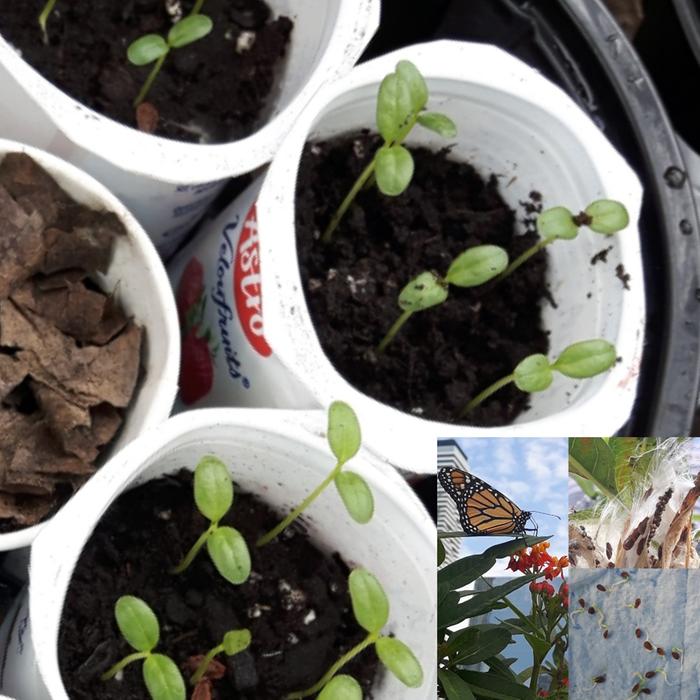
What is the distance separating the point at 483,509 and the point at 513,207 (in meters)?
0.55

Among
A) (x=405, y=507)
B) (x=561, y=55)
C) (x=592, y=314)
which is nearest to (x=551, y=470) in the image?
(x=405, y=507)

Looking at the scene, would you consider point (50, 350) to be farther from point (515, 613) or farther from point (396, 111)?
point (515, 613)

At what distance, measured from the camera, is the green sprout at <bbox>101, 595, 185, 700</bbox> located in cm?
63

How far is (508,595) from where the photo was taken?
1.40 feet

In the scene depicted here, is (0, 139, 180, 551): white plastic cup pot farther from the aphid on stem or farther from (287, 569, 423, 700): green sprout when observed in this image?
the aphid on stem

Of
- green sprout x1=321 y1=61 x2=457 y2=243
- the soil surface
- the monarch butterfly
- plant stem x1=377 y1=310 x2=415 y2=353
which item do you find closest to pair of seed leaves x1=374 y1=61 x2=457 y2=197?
green sprout x1=321 y1=61 x2=457 y2=243

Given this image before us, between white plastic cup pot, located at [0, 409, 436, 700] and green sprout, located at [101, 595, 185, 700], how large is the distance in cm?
5

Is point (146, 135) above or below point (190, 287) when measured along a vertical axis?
above

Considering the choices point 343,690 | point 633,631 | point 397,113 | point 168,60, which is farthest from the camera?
point 168,60

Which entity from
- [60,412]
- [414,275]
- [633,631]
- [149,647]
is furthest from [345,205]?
[633,631]

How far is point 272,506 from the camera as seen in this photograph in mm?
858

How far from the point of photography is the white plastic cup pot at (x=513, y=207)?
707 mm

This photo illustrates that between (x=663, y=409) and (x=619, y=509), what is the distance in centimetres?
48

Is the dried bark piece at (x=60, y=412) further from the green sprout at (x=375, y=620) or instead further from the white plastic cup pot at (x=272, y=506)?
the green sprout at (x=375, y=620)
